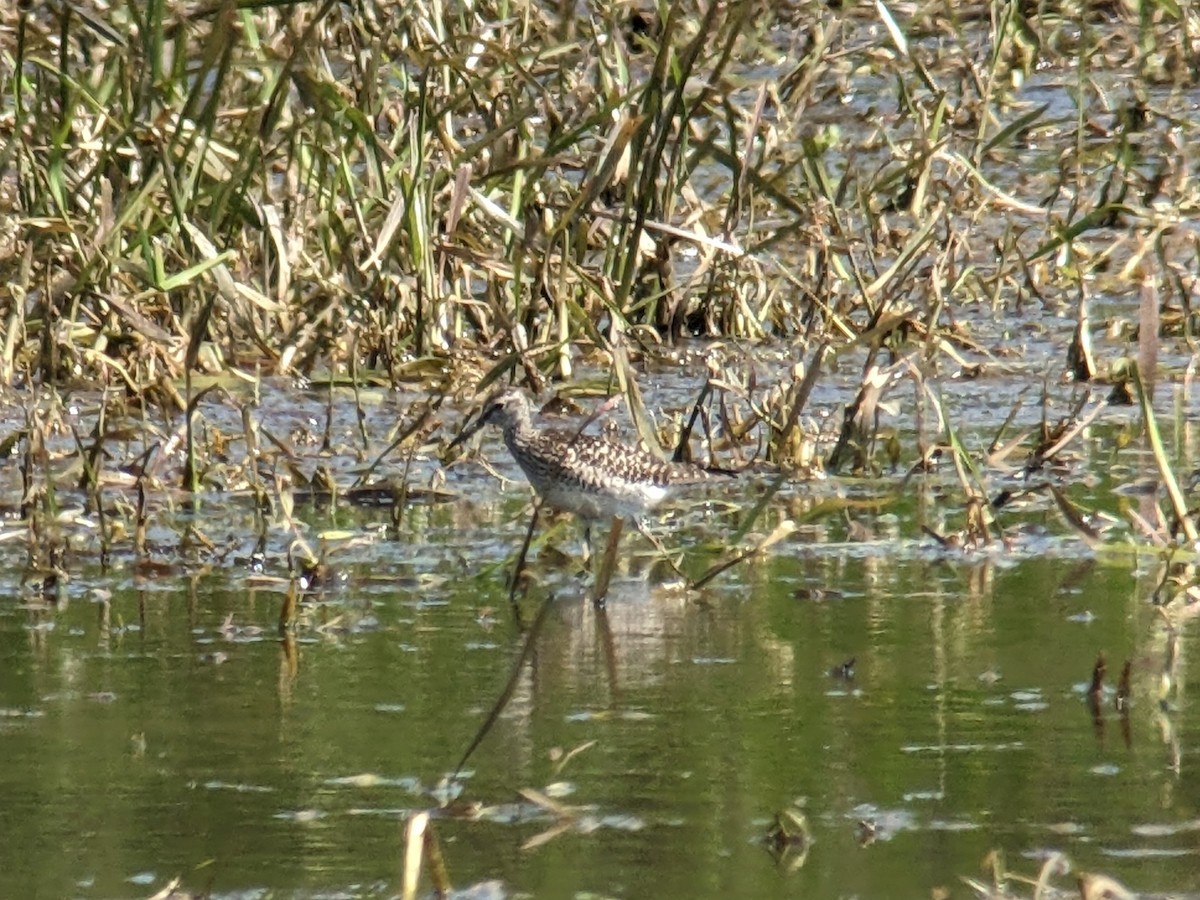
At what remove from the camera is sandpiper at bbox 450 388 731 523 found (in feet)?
25.5

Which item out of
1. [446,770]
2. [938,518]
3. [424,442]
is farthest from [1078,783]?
[424,442]

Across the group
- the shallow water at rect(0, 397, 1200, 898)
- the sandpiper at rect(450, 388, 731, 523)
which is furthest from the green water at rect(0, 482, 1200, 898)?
the sandpiper at rect(450, 388, 731, 523)

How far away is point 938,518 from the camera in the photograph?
7848 millimetres

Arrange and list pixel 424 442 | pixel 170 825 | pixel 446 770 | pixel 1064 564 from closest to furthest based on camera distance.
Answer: pixel 170 825, pixel 446 770, pixel 1064 564, pixel 424 442

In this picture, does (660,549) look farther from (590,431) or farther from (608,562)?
(590,431)

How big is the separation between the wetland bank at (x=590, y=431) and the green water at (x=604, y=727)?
2 cm

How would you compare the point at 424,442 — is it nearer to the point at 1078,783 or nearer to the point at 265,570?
the point at 265,570

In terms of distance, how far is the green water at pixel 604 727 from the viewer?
14.9ft

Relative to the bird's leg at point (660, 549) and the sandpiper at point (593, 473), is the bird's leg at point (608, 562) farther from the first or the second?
the sandpiper at point (593, 473)

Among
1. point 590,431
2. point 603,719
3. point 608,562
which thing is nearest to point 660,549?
point 608,562

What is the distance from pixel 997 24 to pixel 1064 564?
4.67 metres

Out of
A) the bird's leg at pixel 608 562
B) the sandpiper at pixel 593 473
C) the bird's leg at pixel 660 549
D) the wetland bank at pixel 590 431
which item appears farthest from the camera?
the sandpiper at pixel 593 473

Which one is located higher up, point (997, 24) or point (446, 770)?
point (997, 24)

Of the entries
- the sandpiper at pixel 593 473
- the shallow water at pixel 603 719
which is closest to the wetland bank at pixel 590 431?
the shallow water at pixel 603 719
